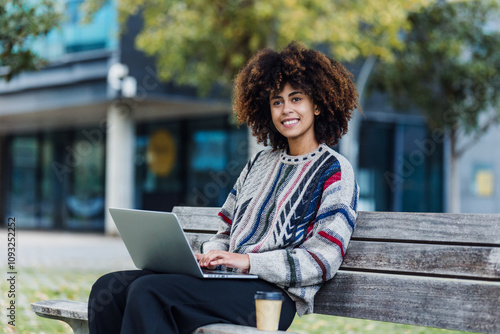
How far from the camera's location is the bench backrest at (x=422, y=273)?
2.85 meters

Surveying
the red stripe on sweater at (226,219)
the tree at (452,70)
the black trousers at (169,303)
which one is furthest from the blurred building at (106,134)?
the black trousers at (169,303)

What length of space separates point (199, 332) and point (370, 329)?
3935 millimetres

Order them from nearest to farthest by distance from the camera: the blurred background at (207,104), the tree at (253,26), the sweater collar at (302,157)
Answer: the sweater collar at (302,157) → the tree at (253,26) → the blurred background at (207,104)

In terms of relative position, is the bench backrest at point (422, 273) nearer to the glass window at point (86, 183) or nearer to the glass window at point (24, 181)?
the glass window at point (86, 183)

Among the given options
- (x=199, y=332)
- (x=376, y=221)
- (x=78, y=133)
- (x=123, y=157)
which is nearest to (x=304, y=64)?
(x=376, y=221)

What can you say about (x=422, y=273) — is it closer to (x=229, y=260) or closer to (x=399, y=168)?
(x=229, y=260)

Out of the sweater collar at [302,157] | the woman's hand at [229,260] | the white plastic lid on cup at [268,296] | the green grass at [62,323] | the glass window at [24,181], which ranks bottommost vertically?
the glass window at [24,181]

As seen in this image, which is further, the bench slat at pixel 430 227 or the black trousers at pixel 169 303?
the bench slat at pixel 430 227

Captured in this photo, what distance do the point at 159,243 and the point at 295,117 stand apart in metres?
0.88

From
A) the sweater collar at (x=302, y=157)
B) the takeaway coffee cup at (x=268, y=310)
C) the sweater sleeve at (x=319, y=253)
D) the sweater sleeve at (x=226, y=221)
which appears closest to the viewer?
the takeaway coffee cup at (x=268, y=310)

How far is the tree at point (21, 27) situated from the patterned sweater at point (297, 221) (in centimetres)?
428

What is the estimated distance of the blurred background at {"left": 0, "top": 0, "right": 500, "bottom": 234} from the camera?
13.4 meters

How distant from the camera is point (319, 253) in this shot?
3.04 metres

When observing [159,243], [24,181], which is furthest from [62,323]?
[24,181]
